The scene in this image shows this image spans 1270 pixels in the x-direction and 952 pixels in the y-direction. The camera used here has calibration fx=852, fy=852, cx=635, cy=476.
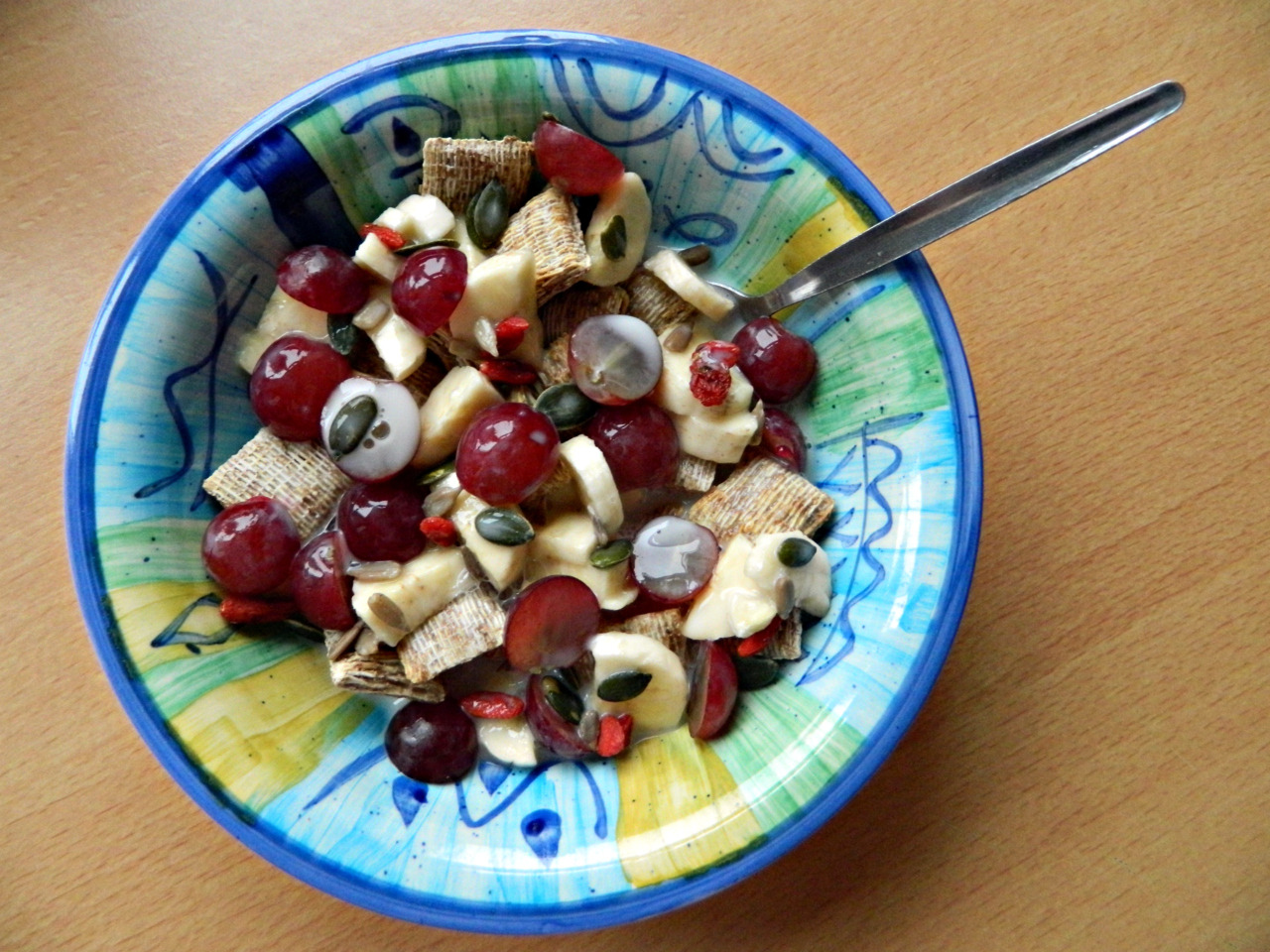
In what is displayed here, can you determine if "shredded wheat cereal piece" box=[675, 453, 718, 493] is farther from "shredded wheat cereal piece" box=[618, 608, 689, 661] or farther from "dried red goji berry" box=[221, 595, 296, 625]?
→ "dried red goji berry" box=[221, 595, 296, 625]

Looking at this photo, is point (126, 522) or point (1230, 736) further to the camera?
point (1230, 736)

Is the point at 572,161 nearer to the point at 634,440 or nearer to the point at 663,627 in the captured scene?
the point at 634,440

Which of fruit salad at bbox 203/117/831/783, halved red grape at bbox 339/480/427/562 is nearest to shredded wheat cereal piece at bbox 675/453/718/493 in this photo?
fruit salad at bbox 203/117/831/783

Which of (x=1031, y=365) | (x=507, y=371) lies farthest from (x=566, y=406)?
(x=1031, y=365)

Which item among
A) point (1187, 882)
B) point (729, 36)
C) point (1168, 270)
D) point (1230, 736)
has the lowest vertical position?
point (1187, 882)

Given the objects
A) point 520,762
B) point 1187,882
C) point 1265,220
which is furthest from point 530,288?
point 1187,882

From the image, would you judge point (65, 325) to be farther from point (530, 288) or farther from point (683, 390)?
point (683, 390)
